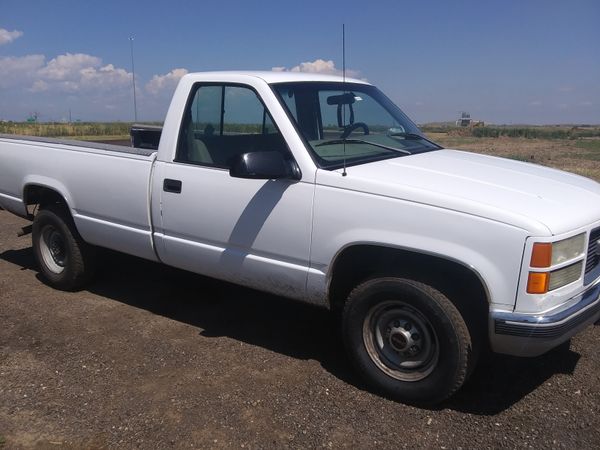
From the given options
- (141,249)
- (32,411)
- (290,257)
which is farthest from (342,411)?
(141,249)

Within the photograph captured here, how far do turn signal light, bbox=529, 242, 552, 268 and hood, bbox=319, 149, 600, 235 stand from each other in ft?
0.20

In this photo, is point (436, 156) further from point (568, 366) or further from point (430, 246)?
point (568, 366)

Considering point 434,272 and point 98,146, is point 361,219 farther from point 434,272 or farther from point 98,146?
point 98,146

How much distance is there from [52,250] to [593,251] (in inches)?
188

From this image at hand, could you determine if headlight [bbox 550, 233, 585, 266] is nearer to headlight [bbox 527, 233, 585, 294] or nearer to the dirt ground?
headlight [bbox 527, 233, 585, 294]

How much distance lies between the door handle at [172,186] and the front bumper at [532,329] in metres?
2.39

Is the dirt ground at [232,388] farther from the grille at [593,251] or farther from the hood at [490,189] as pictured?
the hood at [490,189]

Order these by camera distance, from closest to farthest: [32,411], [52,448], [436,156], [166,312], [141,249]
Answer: [52,448], [32,411], [436,156], [141,249], [166,312]

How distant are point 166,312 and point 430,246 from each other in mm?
2765

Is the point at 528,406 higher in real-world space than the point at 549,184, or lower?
lower

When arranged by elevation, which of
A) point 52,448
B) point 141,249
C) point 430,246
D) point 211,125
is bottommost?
point 52,448

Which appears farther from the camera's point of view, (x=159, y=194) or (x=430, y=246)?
(x=159, y=194)

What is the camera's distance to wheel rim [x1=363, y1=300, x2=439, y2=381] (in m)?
3.42

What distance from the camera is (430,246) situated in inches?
125
